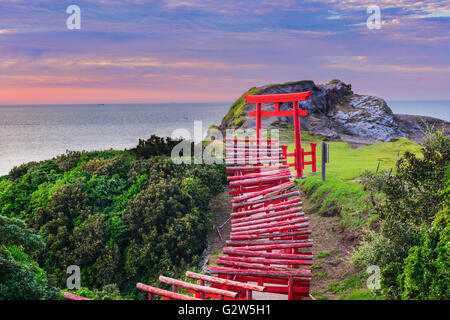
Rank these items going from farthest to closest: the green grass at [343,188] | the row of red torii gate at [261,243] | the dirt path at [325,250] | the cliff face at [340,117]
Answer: the cliff face at [340,117]
the green grass at [343,188]
the dirt path at [325,250]
the row of red torii gate at [261,243]

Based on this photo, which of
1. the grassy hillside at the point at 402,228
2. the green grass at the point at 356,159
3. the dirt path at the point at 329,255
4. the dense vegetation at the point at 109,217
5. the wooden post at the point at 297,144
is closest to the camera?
the grassy hillside at the point at 402,228

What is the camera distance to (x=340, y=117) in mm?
51031

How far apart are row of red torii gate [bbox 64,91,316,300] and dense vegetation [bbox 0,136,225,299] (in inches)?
101

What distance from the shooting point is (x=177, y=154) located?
24.5 metres

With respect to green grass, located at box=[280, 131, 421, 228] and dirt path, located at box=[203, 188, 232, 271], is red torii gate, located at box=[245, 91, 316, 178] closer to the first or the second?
green grass, located at box=[280, 131, 421, 228]

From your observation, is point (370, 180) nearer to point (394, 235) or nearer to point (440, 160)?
point (440, 160)

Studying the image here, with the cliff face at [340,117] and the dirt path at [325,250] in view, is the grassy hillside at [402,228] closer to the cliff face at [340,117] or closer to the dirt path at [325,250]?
the dirt path at [325,250]

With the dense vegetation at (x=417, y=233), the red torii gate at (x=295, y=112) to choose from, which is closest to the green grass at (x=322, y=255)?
the dense vegetation at (x=417, y=233)

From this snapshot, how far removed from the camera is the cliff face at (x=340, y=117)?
4541 centimetres

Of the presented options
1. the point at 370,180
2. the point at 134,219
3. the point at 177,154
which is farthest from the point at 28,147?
the point at 370,180

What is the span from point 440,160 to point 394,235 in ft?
9.08

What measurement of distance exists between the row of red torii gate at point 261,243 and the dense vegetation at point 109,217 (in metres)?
2.56

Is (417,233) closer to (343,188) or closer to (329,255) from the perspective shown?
(329,255)

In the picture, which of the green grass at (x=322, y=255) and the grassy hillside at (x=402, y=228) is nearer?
the grassy hillside at (x=402, y=228)
